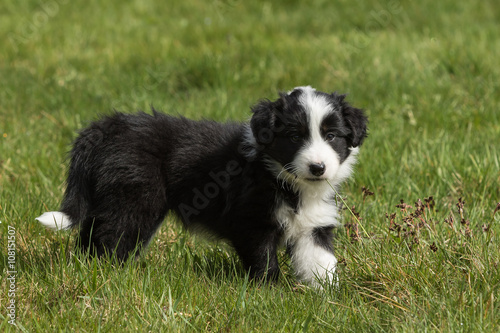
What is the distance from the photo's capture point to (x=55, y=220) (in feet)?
10.3

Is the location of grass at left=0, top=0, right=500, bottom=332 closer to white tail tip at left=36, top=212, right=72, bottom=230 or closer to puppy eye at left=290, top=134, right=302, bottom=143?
white tail tip at left=36, top=212, right=72, bottom=230

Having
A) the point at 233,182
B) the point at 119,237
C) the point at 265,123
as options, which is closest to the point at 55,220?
the point at 119,237

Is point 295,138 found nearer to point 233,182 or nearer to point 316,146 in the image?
point 316,146

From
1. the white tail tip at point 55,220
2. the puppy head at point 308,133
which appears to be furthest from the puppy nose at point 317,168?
the white tail tip at point 55,220

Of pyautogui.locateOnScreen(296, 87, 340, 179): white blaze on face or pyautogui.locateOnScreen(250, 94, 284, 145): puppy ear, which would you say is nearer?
pyautogui.locateOnScreen(296, 87, 340, 179): white blaze on face

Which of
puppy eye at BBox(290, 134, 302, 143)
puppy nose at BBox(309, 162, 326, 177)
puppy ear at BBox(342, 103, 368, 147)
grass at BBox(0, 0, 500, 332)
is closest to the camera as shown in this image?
grass at BBox(0, 0, 500, 332)

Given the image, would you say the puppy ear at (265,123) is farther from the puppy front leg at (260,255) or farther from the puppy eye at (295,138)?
the puppy front leg at (260,255)

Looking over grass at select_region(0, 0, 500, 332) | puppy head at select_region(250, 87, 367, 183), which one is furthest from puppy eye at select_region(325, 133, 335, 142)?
grass at select_region(0, 0, 500, 332)

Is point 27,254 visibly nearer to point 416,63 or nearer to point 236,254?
point 236,254

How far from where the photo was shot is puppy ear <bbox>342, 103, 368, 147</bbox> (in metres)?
3.29

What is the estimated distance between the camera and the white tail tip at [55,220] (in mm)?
3139

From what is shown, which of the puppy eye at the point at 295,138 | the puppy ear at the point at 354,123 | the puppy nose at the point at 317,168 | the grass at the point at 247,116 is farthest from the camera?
the puppy ear at the point at 354,123

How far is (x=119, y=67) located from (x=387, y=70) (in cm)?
269

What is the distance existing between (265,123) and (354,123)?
457 millimetres
